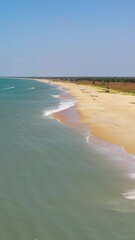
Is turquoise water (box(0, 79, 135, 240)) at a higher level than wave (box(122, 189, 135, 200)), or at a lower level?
lower

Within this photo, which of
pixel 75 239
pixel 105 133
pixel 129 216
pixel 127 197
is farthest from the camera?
pixel 105 133

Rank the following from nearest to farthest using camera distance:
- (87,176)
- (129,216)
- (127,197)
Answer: (129,216), (127,197), (87,176)

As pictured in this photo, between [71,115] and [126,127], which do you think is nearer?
[126,127]

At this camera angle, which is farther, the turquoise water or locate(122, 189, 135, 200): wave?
locate(122, 189, 135, 200): wave

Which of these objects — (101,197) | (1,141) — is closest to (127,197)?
(101,197)

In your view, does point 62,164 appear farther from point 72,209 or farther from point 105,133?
point 105,133

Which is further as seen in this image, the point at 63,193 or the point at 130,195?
the point at 63,193

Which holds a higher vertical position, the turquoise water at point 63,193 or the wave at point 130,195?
the wave at point 130,195

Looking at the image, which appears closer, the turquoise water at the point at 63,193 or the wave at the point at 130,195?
the turquoise water at the point at 63,193
